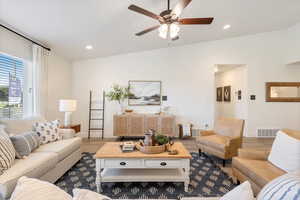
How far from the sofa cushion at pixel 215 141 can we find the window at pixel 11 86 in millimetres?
3863

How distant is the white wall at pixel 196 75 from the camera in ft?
16.5

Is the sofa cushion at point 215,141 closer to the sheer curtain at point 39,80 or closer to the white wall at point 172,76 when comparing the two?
the white wall at point 172,76

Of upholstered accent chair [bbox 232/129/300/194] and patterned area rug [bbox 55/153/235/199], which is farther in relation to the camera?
patterned area rug [bbox 55/153/235/199]

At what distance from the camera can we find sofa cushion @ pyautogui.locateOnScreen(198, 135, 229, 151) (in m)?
2.92

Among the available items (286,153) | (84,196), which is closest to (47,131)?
(84,196)

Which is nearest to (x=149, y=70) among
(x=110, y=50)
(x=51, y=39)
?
(x=110, y=50)

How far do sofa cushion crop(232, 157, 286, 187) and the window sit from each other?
4.07 metres

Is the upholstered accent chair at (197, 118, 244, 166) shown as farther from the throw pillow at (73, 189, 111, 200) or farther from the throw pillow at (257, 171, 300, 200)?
the throw pillow at (73, 189, 111, 200)

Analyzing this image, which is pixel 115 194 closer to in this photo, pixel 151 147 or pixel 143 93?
pixel 151 147

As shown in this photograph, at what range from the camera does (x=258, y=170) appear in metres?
1.85

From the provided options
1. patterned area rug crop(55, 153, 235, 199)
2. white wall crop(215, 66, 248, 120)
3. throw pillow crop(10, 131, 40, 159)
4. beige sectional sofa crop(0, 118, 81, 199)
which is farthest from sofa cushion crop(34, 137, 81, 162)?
white wall crop(215, 66, 248, 120)

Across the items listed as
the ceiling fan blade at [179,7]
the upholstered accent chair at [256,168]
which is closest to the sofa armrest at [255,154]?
the upholstered accent chair at [256,168]

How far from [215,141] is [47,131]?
3.12 m

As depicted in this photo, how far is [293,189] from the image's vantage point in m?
0.66
